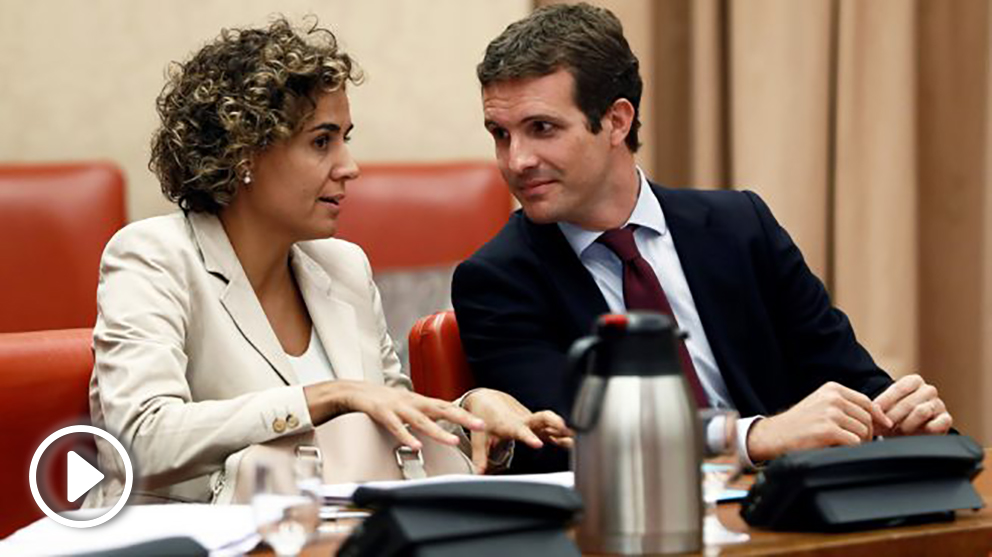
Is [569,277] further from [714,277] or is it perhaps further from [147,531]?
[147,531]

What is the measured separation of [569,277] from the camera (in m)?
2.56

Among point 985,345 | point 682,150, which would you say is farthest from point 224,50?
point 985,345

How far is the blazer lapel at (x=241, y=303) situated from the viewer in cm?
239

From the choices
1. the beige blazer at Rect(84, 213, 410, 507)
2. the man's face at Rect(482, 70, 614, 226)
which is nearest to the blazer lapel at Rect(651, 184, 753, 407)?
the man's face at Rect(482, 70, 614, 226)

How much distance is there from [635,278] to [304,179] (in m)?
0.57

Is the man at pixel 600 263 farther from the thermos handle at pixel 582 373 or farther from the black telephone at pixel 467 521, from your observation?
the black telephone at pixel 467 521

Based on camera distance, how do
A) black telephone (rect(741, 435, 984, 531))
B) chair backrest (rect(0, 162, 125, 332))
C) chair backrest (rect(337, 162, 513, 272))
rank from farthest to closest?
1. chair backrest (rect(337, 162, 513, 272))
2. chair backrest (rect(0, 162, 125, 332))
3. black telephone (rect(741, 435, 984, 531))

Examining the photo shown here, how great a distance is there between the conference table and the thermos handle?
17 centimetres

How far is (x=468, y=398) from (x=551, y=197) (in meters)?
0.52

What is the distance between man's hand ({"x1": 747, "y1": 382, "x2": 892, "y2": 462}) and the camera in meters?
2.02

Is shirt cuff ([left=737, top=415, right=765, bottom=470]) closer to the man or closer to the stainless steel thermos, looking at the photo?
the man

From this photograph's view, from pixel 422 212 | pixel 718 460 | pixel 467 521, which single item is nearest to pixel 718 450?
pixel 718 460

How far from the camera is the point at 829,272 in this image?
394 centimetres

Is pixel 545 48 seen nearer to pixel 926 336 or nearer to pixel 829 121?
pixel 829 121
